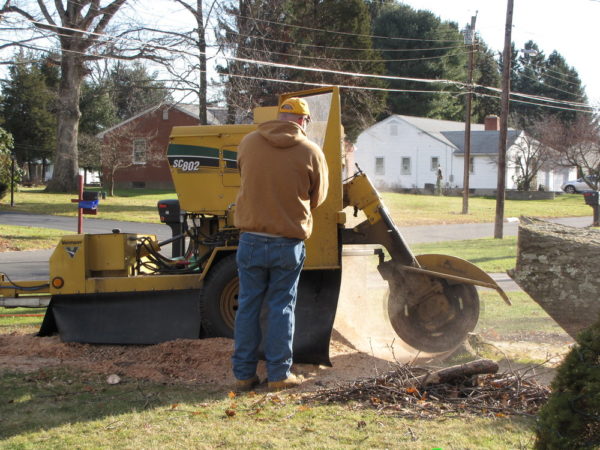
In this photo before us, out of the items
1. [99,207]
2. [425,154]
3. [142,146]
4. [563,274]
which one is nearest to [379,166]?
[425,154]

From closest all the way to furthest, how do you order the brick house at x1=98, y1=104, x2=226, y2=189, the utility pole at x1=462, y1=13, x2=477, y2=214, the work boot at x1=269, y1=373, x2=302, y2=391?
the work boot at x1=269, y1=373, x2=302, y2=391 < the utility pole at x1=462, y1=13, x2=477, y2=214 < the brick house at x1=98, y1=104, x2=226, y2=189

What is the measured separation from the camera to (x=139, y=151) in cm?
4631

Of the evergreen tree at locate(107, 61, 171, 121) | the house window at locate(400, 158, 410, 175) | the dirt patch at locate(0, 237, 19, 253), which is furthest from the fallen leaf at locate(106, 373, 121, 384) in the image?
the house window at locate(400, 158, 410, 175)

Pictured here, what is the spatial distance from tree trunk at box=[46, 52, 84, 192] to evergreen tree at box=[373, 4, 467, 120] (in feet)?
87.8

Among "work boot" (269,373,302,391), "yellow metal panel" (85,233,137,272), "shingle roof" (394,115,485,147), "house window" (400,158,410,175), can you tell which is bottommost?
"work boot" (269,373,302,391)

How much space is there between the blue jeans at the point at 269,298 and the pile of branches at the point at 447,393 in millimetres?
442

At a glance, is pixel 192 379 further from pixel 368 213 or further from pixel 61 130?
pixel 61 130

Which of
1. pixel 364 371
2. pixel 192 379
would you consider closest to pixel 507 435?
pixel 364 371

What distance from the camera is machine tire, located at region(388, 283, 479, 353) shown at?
266 inches

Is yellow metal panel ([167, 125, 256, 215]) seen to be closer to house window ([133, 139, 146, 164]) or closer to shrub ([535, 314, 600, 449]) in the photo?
shrub ([535, 314, 600, 449])

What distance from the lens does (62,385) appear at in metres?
5.27

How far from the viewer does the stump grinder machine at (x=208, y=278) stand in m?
6.45

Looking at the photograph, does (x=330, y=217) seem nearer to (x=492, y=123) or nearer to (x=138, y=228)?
(x=138, y=228)

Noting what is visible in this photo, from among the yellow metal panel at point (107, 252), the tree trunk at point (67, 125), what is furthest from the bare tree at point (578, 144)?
the yellow metal panel at point (107, 252)
